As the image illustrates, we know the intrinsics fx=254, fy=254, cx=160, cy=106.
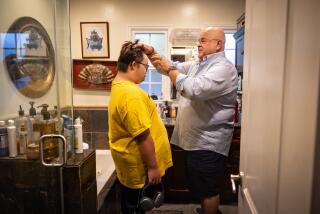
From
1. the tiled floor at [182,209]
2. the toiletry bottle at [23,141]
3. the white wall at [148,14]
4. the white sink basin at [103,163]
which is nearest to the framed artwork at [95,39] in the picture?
the white wall at [148,14]

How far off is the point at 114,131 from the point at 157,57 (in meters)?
0.62

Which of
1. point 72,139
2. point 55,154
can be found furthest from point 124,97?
point 55,154

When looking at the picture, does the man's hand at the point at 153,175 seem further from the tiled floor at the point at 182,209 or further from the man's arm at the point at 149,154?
the tiled floor at the point at 182,209

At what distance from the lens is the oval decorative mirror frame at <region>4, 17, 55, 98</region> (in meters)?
1.25

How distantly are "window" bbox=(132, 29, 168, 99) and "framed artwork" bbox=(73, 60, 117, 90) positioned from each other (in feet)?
1.43

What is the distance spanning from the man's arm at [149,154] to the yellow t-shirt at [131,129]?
1.4 inches

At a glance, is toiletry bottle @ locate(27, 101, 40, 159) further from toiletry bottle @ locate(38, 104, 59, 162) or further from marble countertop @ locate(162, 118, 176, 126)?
marble countertop @ locate(162, 118, 176, 126)

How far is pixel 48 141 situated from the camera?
45.7 inches

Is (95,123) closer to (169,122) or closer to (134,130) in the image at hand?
(169,122)

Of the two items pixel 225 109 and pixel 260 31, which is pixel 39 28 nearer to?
pixel 260 31

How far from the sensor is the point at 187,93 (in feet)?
5.20

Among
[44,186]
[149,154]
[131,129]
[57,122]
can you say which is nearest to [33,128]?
[57,122]

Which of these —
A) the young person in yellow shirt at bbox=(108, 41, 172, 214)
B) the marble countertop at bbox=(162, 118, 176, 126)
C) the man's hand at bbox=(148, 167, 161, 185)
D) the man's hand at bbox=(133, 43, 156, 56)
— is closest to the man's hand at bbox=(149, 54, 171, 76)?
the man's hand at bbox=(133, 43, 156, 56)

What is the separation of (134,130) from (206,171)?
0.63 m
